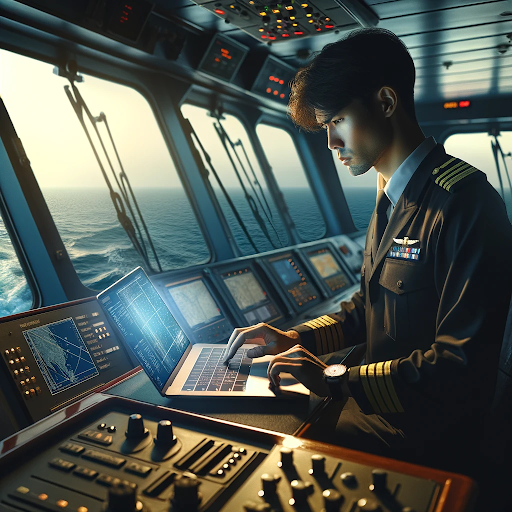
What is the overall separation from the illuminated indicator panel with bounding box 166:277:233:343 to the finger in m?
0.84

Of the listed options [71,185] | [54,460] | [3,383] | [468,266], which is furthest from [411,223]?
[71,185]

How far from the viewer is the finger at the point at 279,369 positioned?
4.06ft

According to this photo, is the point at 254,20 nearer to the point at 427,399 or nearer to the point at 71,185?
the point at 71,185

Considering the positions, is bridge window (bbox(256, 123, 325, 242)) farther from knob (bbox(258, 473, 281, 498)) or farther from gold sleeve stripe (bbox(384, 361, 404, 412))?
knob (bbox(258, 473, 281, 498))

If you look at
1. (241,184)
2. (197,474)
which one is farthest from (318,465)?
(241,184)

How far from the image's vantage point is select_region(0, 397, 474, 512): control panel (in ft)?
2.34

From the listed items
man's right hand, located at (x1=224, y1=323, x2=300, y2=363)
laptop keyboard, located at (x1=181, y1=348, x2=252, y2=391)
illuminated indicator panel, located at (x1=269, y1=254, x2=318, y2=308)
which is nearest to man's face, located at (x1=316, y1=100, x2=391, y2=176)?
man's right hand, located at (x1=224, y1=323, x2=300, y2=363)

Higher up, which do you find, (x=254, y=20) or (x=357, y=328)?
(x=254, y=20)

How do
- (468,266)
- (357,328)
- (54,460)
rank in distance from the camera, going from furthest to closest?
(357,328) < (468,266) < (54,460)

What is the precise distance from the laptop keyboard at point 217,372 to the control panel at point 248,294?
2.47 feet

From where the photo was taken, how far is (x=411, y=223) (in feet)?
4.40

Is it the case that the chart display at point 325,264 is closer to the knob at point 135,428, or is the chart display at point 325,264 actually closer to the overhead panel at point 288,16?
the overhead panel at point 288,16

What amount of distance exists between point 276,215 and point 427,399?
9.56ft

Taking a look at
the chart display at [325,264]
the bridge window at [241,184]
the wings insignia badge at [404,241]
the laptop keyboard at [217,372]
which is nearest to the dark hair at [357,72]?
the wings insignia badge at [404,241]
